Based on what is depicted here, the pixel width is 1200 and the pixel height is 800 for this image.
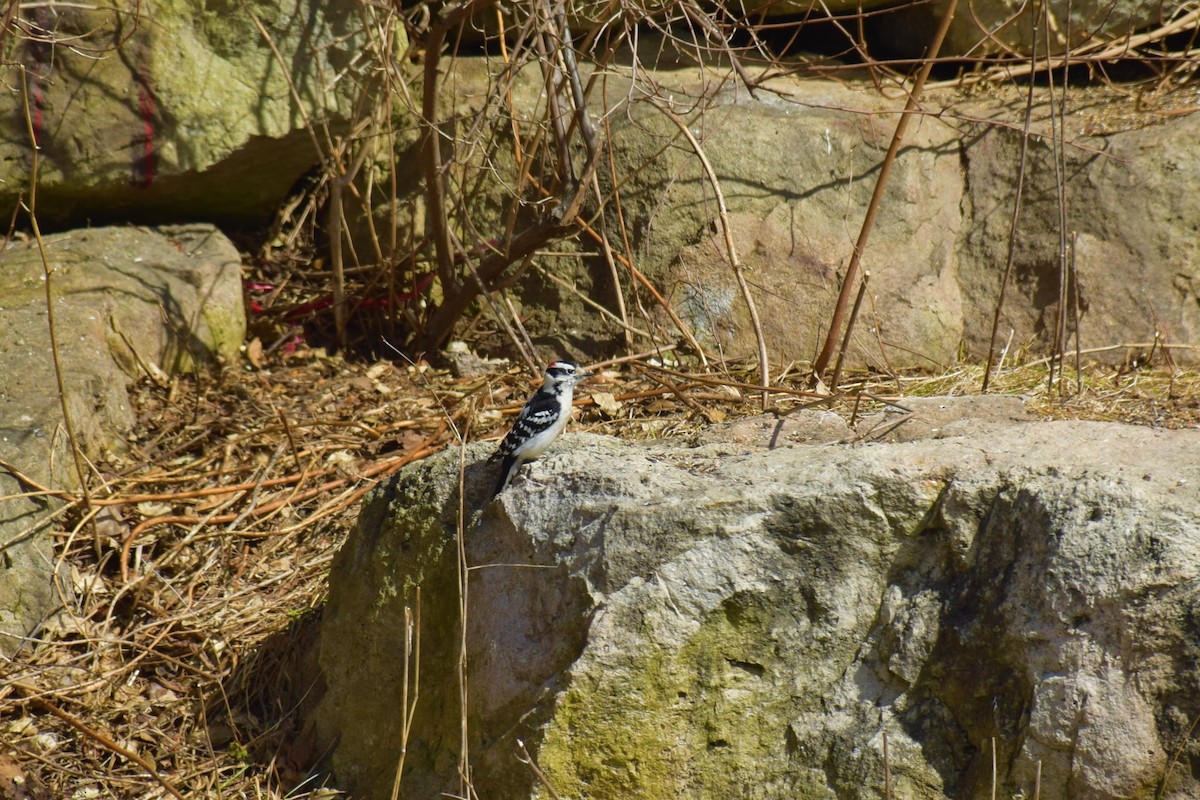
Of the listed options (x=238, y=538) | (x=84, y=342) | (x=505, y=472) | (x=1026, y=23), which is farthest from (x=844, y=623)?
(x=1026, y=23)

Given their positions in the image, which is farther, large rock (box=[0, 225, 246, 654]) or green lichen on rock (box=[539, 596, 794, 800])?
large rock (box=[0, 225, 246, 654])

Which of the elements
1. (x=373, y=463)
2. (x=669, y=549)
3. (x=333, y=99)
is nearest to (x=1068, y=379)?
(x=669, y=549)

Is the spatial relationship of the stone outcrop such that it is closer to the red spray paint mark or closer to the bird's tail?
the bird's tail

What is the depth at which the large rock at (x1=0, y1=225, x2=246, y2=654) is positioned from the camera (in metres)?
4.67

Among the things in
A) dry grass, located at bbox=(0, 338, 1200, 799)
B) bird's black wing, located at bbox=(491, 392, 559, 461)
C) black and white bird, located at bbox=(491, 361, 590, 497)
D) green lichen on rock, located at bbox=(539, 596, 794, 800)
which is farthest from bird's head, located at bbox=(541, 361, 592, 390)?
green lichen on rock, located at bbox=(539, 596, 794, 800)

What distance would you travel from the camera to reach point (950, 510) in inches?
133

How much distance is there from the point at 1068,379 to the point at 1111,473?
7.00 ft

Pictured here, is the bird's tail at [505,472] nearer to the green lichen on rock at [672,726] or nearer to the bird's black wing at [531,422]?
the bird's black wing at [531,422]

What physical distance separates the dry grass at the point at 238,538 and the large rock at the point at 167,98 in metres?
Answer: 1.26

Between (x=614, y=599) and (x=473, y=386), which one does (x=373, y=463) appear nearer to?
(x=473, y=386)

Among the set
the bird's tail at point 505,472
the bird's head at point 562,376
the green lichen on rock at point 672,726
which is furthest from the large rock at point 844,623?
the bird's head at point 562,376

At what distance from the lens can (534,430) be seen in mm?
4164

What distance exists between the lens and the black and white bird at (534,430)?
3.99 m

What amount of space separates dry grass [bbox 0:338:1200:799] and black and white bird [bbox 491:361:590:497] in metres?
0.19
